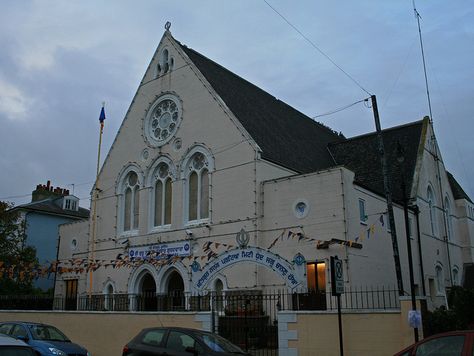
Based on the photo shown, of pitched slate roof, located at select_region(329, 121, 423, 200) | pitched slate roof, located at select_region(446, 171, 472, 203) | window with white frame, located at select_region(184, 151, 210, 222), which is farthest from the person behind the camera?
pitched slate roof, located at select_region(446, 171, 472, 203)

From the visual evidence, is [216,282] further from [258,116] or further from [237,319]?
[258,116]

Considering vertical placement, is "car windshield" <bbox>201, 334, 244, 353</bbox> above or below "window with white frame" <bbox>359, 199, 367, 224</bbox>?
below

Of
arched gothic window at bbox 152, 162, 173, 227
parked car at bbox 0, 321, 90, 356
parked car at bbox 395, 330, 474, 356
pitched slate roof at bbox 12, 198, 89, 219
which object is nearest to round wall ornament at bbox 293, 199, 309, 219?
arched gothic window at bbox 152, 162, 173, 227

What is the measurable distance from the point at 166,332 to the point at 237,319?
6074mm

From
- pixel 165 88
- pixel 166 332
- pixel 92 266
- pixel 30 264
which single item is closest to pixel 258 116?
pixel 165 88

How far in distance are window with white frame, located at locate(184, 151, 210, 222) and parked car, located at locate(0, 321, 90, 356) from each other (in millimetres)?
11382

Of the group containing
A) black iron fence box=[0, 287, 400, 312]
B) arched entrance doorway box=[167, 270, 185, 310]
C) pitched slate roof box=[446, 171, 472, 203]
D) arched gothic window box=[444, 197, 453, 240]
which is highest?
pitched slate roof box=[446, 171, 472, 203]

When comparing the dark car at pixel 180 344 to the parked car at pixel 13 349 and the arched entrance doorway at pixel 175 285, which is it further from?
the arched entrance doorway at pixel 175 285

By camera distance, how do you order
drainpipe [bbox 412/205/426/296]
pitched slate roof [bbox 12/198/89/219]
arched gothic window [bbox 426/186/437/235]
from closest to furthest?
drainpipe [bbox 412/205/426/296] < arched gothic window [bbox 426/186/437/235] < pitched slate roof [bbox 12/198/89/219]

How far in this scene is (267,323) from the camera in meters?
21.2

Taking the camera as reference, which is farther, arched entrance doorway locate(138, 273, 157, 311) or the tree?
the tree

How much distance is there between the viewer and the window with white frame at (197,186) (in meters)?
28.0

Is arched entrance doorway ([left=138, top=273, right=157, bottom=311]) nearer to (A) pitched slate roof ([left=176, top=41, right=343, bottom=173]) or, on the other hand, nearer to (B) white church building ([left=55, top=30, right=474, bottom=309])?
(B) white church building ([left=55, top=30, right=474, bottom=309])

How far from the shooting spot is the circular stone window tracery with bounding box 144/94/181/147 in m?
30.5
